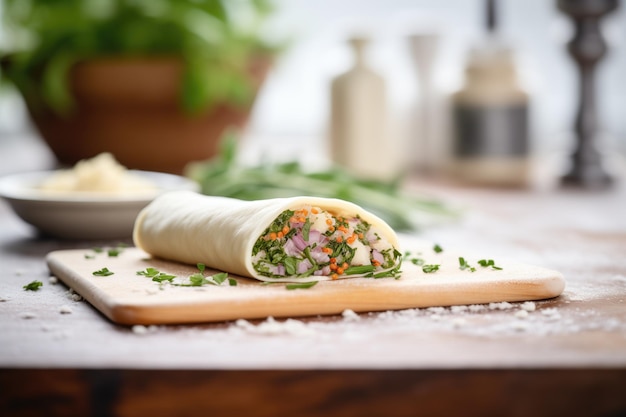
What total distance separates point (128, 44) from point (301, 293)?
5.76 feet

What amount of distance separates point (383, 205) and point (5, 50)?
5.07 feet

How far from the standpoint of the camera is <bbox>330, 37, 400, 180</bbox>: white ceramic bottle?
2.62 meters

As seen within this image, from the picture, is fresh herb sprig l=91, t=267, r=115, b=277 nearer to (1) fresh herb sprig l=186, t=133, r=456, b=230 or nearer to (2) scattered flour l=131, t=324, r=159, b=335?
(2) scattered flour l=131, t=324, r=159, b=335

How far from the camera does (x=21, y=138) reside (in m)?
4.77

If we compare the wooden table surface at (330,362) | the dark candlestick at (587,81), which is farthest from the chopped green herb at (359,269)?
the dark candlestick at (587,81)

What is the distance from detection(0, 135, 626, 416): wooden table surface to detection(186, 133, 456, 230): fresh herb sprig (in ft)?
2.54

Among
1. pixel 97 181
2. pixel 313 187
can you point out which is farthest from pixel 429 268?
pixel 97 181

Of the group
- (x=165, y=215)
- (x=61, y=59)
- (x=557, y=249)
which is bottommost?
(x=557, y=249)

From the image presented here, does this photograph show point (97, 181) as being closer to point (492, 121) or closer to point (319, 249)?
point (319, 249)

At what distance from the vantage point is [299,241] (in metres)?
1.32

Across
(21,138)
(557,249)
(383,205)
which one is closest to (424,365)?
(557,249)

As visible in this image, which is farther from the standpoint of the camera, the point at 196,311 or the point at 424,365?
the point at 196,311

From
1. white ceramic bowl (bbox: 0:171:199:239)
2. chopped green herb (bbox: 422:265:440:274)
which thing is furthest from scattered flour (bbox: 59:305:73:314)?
white ceramic bowl (bbox: 0:171:199:239)

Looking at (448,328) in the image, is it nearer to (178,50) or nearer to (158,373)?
(158,373)
